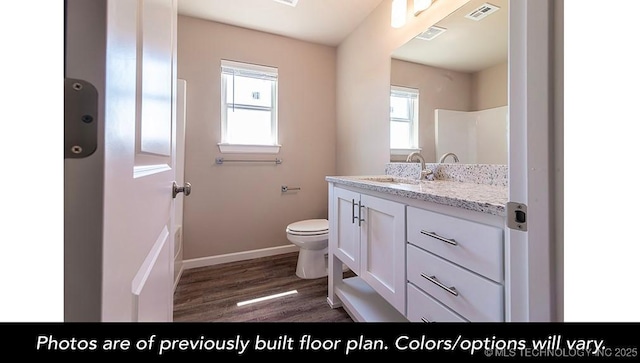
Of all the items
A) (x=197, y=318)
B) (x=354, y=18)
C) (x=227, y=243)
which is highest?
(x=354, y=18)

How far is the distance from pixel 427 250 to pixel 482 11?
1283 millimetres

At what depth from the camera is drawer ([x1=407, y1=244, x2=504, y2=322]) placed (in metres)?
0.60

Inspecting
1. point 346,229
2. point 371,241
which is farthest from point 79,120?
point 346,229

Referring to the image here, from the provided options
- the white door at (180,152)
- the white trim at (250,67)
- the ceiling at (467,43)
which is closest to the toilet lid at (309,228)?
the white door at (180,152)

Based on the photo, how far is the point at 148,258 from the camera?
1.66ft

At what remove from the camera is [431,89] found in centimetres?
154

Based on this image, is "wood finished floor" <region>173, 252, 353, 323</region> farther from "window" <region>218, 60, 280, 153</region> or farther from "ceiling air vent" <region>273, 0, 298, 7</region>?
"ceiling air vent" <region>273, 0, 298, 7</region>

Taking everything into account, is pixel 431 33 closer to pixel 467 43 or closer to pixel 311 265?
pixel 467 43

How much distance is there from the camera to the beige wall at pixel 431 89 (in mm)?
1381

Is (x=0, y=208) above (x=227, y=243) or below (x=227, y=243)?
above

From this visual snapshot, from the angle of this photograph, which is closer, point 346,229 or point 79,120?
point 79,120

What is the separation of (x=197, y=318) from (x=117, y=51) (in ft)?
5.15
